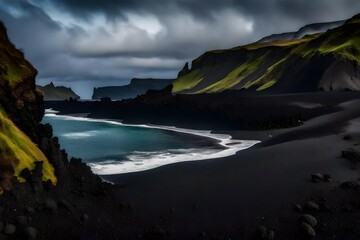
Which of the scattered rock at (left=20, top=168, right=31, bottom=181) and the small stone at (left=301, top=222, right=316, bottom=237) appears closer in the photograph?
the small stone at (left=301, top=222, right=316, bottom=237)

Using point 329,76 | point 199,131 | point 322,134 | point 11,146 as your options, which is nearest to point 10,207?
point 11,146

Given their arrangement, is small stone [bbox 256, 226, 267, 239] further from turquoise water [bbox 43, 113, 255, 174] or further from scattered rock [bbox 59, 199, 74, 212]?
turquoise water [bbox 43, 113, 255, 174]

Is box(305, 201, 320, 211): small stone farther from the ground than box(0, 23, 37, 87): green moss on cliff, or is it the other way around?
box(0, 23, 37, 87): green moss on cliff

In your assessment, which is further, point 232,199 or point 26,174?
point 232,199

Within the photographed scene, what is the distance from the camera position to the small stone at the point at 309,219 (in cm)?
1665

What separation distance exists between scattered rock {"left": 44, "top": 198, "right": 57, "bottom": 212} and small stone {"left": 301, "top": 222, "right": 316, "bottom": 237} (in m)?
12.3

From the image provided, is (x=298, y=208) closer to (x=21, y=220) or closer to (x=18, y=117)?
(x=21, y=220)

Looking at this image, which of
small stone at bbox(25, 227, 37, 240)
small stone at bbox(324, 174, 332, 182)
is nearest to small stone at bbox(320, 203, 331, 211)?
small stone at bbox(324, 174, 332, 182)

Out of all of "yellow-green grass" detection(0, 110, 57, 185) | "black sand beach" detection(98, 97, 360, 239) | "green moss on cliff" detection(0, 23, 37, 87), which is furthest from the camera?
"green moss on cliff" detection(0, 23, 37, 87)

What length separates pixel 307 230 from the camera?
16.1 m

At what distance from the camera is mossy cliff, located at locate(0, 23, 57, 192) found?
18.3 meters

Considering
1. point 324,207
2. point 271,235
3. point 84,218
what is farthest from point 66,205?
point 324,207

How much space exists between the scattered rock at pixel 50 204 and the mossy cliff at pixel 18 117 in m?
1.87

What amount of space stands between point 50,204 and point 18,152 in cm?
424
